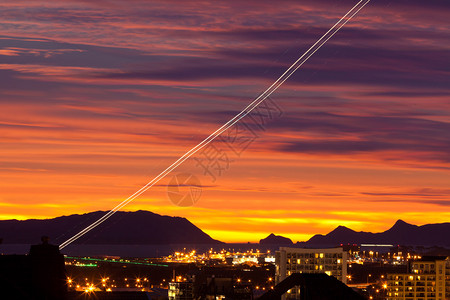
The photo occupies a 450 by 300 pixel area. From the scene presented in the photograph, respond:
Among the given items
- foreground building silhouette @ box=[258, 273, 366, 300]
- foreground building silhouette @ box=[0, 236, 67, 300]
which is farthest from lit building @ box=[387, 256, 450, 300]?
foreground building silhouette @ box=[0, 236, 67, 300]

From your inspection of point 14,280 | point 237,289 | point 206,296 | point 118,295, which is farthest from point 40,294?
point 237,289

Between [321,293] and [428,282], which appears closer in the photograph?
[321,293]

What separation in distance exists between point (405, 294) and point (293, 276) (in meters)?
181

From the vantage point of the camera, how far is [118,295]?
3659 centimetres

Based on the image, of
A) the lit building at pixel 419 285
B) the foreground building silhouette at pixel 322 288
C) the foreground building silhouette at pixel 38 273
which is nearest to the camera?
the foreground building silhouette at pixel 322 288

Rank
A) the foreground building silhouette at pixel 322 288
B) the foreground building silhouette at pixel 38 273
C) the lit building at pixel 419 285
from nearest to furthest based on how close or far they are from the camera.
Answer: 1. the foreground building silhouette at pixel 322 288
2. the foreground building silhouette at pixel 38 273
3. the lit building at pixel 419 285

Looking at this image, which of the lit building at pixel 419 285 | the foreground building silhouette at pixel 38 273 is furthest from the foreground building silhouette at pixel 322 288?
the lit building at pixel 419 285

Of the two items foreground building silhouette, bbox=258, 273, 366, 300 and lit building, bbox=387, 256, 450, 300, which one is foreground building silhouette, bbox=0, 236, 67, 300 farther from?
lit building, bbox=387, 256, 450, 300

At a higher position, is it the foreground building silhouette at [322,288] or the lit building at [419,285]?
the lit building at [419,285]

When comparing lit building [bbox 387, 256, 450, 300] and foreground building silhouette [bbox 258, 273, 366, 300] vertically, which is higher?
lit building [bbox 387, 256, 450, 300]

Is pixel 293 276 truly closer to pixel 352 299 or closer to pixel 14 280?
pixel 352 299

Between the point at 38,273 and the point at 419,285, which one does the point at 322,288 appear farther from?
the point at 419,285

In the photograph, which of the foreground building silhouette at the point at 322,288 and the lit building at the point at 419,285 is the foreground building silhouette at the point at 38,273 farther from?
the lit building at the point at 419,285

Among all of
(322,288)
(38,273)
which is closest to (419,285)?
(322,288)
